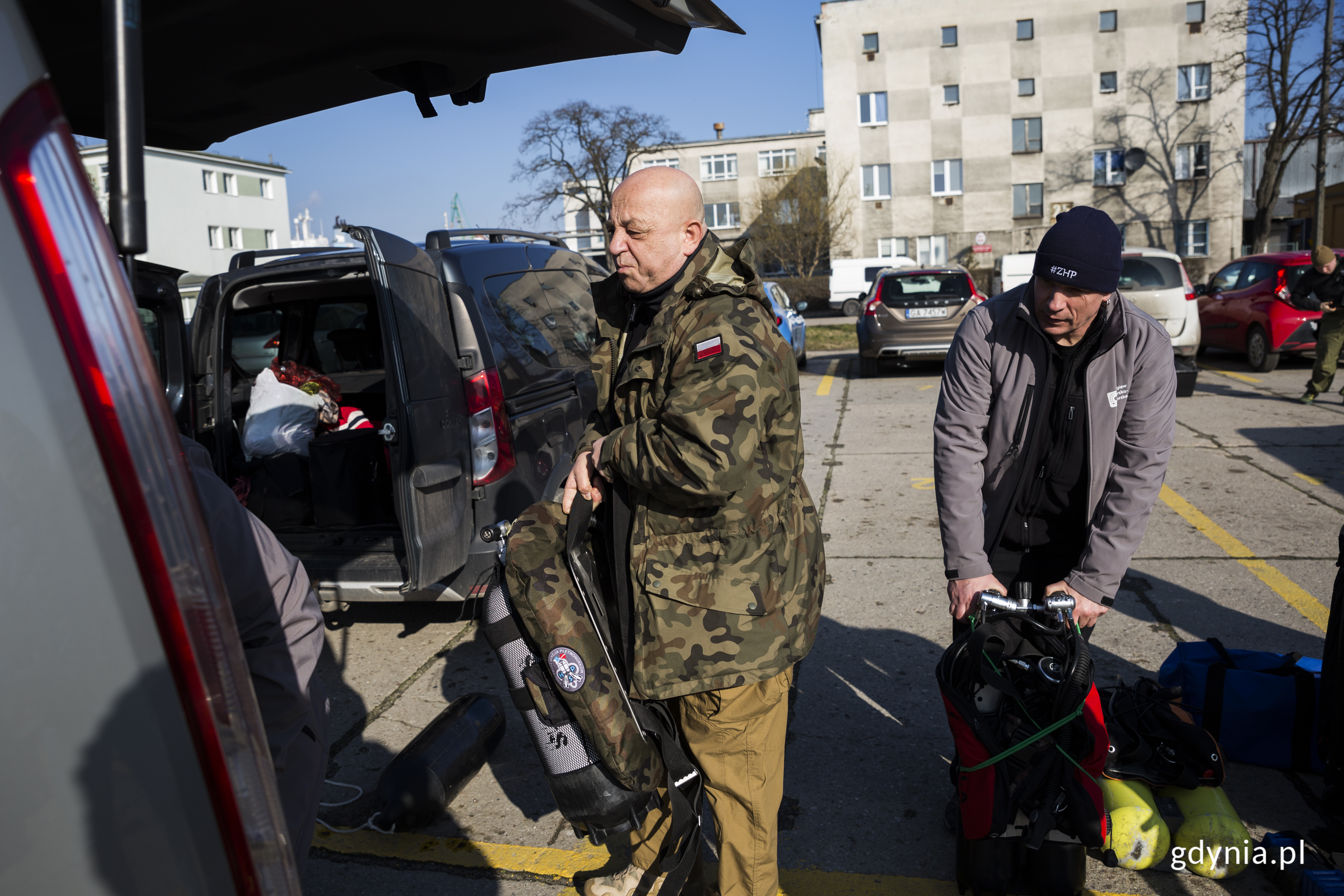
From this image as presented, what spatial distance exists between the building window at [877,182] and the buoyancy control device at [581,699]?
44.4m

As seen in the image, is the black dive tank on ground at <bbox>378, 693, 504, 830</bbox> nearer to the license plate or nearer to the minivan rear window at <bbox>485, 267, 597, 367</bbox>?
the minivan rear window at <bbox>485, 267, 597, 367</bbox>

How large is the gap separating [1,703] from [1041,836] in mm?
2340

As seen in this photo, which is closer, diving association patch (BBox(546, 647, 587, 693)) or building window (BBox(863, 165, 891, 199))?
diving association patch (BBox(546, 647, 587, 693))

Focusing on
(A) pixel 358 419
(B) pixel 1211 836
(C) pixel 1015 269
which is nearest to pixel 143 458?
(B) pixel 1211 836

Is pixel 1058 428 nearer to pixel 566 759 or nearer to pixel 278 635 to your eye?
pixel 566 759

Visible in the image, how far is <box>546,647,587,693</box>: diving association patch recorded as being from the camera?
208 centimetres

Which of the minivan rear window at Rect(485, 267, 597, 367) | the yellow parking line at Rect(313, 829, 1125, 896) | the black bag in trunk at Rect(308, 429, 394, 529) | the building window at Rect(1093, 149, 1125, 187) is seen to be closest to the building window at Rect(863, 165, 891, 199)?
the building window at Rect(1093, 149, 1125, 187)

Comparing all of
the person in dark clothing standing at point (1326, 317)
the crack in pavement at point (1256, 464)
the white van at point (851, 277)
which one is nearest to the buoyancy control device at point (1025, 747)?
the crack in pavement at point (1256, 464)

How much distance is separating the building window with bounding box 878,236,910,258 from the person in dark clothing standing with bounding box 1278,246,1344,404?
3482 centimetres

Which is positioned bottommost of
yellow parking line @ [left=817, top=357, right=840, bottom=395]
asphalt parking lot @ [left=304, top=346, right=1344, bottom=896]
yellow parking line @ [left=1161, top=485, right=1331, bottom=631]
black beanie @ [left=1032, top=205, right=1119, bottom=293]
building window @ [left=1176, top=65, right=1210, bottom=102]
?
yellow parking line @ [left=817, top=357, right=840, bottom=395]

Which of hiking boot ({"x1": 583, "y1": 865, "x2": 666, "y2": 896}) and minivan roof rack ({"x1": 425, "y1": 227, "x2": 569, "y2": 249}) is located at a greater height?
minivan roof rack ({"x1": 425, "y1": 227, "x2": 569, "y2": 249})

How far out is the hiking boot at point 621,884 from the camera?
98.5 inches

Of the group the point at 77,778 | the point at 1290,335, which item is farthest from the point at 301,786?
the point at 1290,335

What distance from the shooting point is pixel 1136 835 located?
8.26ft
